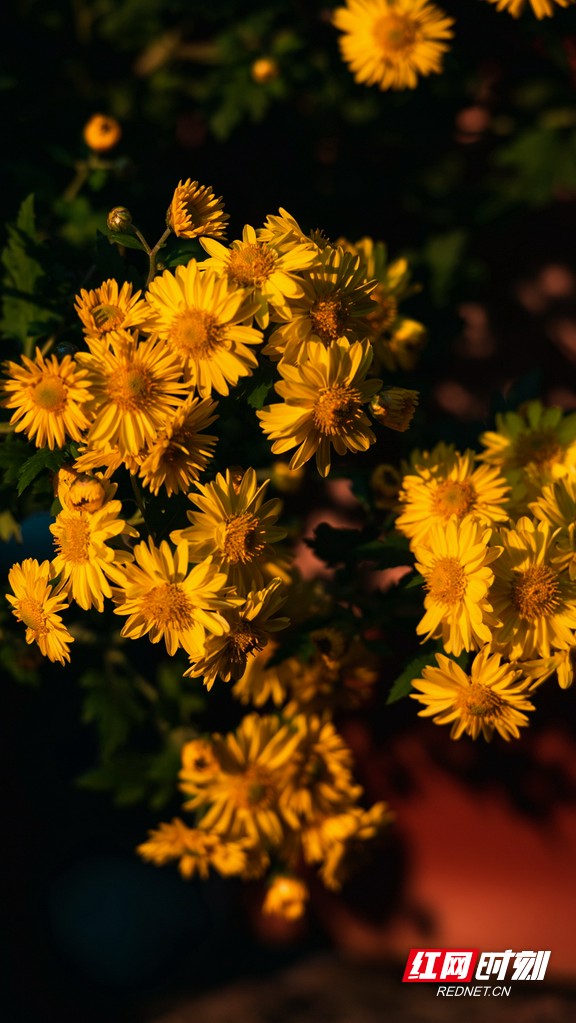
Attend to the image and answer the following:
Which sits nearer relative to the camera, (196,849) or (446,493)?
(446,493)

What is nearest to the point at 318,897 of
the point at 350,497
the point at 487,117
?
the point at 350,497

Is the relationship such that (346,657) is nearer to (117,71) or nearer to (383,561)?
(383,561)

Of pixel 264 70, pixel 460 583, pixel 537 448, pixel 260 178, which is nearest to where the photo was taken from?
pixel 460 583

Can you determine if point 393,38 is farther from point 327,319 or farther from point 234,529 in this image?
point 234,529

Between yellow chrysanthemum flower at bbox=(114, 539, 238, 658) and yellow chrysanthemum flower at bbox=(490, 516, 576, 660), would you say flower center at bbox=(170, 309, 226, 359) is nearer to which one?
yellow chrysanthemum flower at bbox=(114, 539, 238, 658)

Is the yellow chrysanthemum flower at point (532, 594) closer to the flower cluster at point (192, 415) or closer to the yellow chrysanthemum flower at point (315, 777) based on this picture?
the flower cluster at point (192, 415)

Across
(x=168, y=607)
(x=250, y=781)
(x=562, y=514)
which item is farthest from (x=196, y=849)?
(x=562, y=514)

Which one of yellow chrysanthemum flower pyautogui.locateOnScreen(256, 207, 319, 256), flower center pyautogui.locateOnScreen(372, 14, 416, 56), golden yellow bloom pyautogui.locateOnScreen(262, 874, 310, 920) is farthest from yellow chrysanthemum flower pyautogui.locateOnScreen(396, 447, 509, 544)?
flower center pyautogui.locateOnScreen(372, 14, 416, 56)
